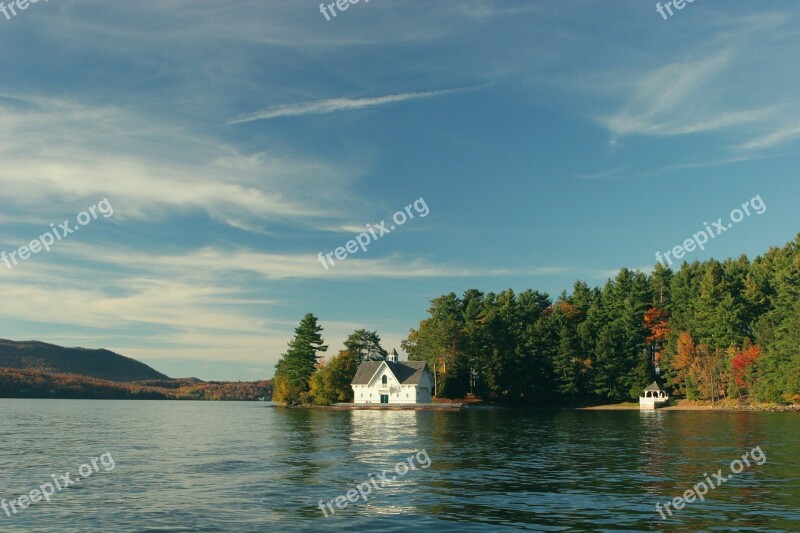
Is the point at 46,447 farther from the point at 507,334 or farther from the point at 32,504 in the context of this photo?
the point at 507,334

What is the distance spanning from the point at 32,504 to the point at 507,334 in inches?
4855

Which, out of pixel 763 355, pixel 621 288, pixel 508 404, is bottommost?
pixel 508 404

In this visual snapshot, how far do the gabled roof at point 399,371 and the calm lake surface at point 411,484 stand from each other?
75744mm

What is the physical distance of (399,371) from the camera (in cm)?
13488

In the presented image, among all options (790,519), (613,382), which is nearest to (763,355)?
(613,382)

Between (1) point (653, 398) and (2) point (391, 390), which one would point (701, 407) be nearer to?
(1) point (653, 398)

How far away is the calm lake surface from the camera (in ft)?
76.1

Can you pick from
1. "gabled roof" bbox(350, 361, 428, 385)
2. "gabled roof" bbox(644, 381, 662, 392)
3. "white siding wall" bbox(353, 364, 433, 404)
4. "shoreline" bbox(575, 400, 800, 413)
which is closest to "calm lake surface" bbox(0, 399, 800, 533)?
"shoreline" bbox(575, 400, 800, 413)

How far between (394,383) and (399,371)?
2.95 metres

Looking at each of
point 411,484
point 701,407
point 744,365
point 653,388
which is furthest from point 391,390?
point 411,484

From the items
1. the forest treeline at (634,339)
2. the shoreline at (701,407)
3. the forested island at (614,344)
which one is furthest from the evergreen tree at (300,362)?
the shoreline at (701,407)

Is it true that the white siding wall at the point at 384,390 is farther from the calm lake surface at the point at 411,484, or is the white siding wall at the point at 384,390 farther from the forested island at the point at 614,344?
the calm lake surface at the point at 411,484

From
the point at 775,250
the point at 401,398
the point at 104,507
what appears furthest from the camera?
the point at 775,250

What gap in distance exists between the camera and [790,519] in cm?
2300
